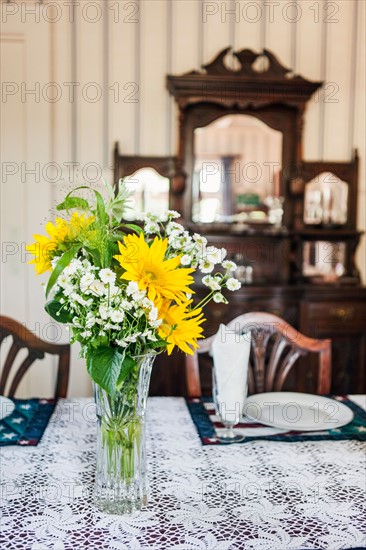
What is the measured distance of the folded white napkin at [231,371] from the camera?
1428mm

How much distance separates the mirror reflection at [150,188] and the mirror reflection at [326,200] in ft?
2.61

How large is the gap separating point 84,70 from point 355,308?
6.30 feet

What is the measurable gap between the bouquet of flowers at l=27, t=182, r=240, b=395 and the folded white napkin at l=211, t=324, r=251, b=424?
1.10 ft

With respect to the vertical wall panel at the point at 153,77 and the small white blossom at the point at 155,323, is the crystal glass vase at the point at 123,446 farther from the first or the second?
the vertical wall panel at the point at 153,77

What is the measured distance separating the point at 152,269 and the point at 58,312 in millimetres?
209

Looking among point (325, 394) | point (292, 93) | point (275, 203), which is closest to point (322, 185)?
point (275, 203)

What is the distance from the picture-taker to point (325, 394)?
1964 mm

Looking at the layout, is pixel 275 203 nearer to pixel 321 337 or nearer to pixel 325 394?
pixel 321 337

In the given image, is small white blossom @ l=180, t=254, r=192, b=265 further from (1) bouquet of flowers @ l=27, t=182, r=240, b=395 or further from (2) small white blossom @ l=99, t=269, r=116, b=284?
(2) small white blossom @ l=99, t=269, r=116, b=284

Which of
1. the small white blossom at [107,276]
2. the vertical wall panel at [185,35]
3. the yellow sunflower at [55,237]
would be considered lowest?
the small white blossom at [107,276]

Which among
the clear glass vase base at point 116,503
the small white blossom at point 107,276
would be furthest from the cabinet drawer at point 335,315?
the small white blossom at point 107,276

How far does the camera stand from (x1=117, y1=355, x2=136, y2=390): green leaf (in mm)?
1034

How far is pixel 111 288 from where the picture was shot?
1012mm

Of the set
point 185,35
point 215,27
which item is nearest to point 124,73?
point 185,35
